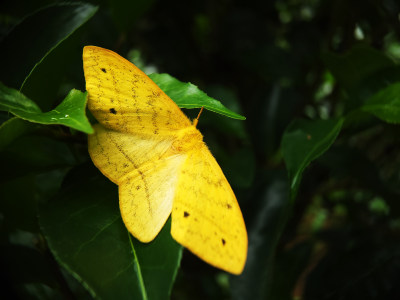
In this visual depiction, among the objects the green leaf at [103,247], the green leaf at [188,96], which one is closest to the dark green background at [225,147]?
the green leaf at [103,247]

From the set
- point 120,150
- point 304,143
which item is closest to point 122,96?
point 120,150

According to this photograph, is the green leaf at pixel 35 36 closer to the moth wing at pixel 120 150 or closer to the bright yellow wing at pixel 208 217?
the moth wing at pixel 120 150

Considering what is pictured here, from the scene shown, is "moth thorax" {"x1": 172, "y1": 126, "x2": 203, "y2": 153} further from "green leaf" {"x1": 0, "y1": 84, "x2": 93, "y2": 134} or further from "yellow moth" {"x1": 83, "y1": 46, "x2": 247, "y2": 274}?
"green leaf" {"x1": 0, "y1": 84, "x2": 93, "y2": 134}

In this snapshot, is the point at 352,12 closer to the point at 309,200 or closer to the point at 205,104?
the point at 309,200

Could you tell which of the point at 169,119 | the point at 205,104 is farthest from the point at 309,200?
the point at 205,104

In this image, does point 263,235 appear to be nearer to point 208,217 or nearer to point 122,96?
point 208,217
